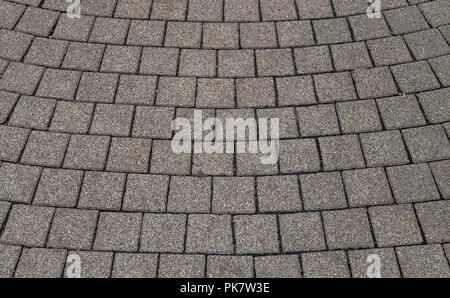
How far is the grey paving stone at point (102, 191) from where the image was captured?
3.07 metres

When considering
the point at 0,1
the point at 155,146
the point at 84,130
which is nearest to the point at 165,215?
the point at 155,146

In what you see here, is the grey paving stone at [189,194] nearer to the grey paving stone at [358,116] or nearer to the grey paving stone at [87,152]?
the grey paving stone at [87,152]

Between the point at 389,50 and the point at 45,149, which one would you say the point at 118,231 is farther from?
the point at 389,50

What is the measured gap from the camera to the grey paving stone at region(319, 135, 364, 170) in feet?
10.5

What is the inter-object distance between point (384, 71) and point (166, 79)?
1627mm

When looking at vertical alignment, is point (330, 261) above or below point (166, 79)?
below

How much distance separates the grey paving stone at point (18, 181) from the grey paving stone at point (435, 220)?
2.44 metres

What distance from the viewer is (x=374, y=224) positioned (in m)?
2.98

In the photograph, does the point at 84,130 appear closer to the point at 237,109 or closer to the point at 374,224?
the point at 237,109

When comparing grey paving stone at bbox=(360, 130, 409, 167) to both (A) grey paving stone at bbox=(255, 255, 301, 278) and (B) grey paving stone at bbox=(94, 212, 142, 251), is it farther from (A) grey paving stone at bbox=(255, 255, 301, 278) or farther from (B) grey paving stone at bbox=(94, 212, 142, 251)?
(B) grey paving stone at bbox=(94, 212, 142, 251)

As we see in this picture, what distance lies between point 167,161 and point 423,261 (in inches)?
66.7

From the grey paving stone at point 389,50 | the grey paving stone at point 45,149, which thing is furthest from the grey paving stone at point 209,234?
the grey paving stone at point 389,50

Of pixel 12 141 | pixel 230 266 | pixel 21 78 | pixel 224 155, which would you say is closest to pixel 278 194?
pixel 224 155

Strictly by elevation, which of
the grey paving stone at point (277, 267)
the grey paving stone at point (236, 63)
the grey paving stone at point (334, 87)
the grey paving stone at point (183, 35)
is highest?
the grey paving stone at point (183, 35)
